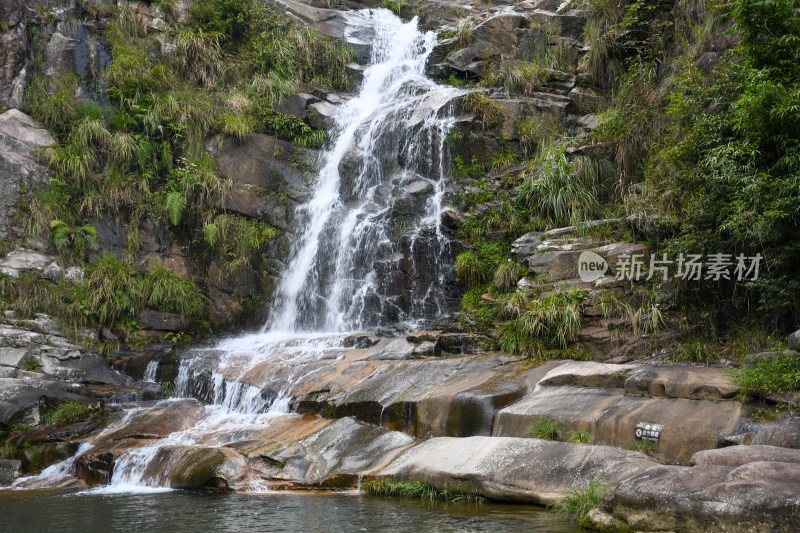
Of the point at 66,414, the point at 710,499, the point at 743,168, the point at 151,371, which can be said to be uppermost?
the point at 743,168

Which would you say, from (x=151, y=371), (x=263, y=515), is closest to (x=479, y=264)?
(x=151, y=371)

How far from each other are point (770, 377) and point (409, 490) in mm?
3851

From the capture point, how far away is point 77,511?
6484 millimetres

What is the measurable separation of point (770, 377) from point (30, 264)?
13620 mm

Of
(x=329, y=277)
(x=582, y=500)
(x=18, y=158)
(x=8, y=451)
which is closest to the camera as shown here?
(x=582, y=500)

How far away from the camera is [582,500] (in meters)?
5.36

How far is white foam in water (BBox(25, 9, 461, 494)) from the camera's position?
935 cm

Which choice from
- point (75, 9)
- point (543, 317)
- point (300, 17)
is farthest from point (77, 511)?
point (300, 17)

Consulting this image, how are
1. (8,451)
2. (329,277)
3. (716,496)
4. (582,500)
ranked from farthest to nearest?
1. (329,277)
2. (8,451)
3. (582,500)
4. (716,496)

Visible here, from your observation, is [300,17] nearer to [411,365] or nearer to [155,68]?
[155,68]

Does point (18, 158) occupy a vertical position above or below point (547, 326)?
above

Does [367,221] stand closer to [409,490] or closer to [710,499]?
[409,490]

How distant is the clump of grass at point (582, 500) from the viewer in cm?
524

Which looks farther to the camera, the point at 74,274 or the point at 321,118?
the point at 321,118
